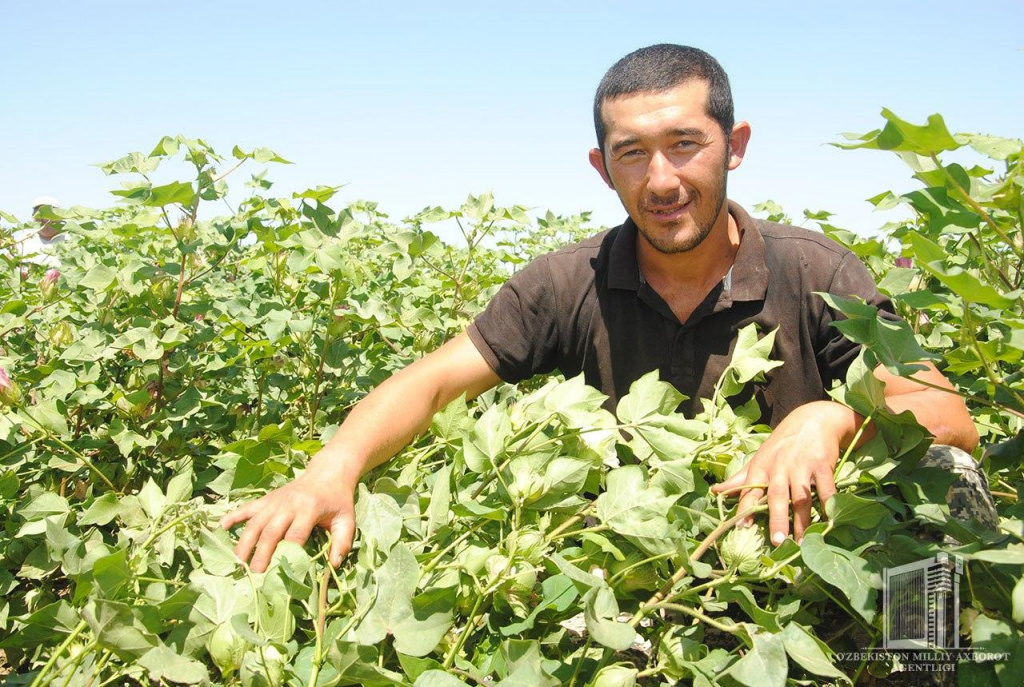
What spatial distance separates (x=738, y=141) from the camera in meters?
2.07

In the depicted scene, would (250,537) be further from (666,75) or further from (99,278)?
(666,75)

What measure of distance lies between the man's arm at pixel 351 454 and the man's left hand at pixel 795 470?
612 millimetres

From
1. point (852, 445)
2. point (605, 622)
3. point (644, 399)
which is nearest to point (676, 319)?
point (644, 399)

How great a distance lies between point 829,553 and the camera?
1067 millimetres

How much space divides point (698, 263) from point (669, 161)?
289 millimetres

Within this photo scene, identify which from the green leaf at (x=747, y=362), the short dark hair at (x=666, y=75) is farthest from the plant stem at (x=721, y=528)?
the short dark hair at (x=666, y=75)

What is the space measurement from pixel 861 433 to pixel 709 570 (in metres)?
0.39

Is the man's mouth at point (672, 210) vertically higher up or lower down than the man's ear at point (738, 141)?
lower down

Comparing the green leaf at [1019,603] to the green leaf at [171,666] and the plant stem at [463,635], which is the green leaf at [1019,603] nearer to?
the plant stem at [463,635]

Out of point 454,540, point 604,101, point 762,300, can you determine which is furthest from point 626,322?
point 454,540

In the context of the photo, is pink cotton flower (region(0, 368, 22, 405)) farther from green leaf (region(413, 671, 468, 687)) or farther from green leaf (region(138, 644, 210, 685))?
green leaf (region(413, 671, 468, 687))

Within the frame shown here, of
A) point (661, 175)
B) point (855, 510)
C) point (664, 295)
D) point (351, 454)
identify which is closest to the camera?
point (855, 510)

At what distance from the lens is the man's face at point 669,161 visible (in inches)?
72.0

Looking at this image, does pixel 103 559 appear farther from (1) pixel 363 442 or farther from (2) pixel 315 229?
(2) pixel 315 229
